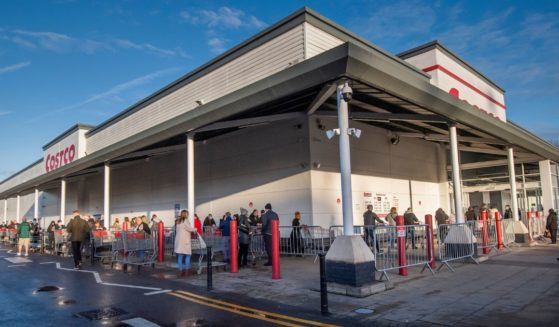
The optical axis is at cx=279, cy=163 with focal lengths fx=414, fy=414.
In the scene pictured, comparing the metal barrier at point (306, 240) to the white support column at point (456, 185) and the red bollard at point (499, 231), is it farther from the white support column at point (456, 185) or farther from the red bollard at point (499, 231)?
the red bollard at point (499, 231)

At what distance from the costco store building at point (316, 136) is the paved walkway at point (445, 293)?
9.93 feet

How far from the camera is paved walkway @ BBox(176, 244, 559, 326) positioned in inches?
259

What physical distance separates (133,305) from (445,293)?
6189 mm

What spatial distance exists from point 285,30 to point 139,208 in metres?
17.7

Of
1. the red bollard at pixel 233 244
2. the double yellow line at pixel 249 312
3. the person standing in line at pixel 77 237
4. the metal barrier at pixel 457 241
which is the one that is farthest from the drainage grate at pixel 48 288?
the metal barrier at pixel 457 241

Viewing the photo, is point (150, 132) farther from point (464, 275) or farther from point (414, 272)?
point (464, 275)

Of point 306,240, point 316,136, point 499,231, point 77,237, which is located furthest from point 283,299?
point 499,231

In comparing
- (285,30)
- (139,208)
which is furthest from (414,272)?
(139,208)

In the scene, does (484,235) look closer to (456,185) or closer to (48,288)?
(456,185)

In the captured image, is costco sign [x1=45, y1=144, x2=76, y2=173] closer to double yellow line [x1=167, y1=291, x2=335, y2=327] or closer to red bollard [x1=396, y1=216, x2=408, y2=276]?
double yellow line [x1=167, y1=291, x2=335, y2=327]

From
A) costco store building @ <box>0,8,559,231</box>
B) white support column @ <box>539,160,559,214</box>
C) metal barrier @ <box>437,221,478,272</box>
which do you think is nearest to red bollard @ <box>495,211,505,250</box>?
costco store building @ <box>0,8,559,231</box>

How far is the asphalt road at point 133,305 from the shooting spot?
6852 mm

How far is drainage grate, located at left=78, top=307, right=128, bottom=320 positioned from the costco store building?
641 centimetres

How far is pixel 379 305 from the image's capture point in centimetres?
754
